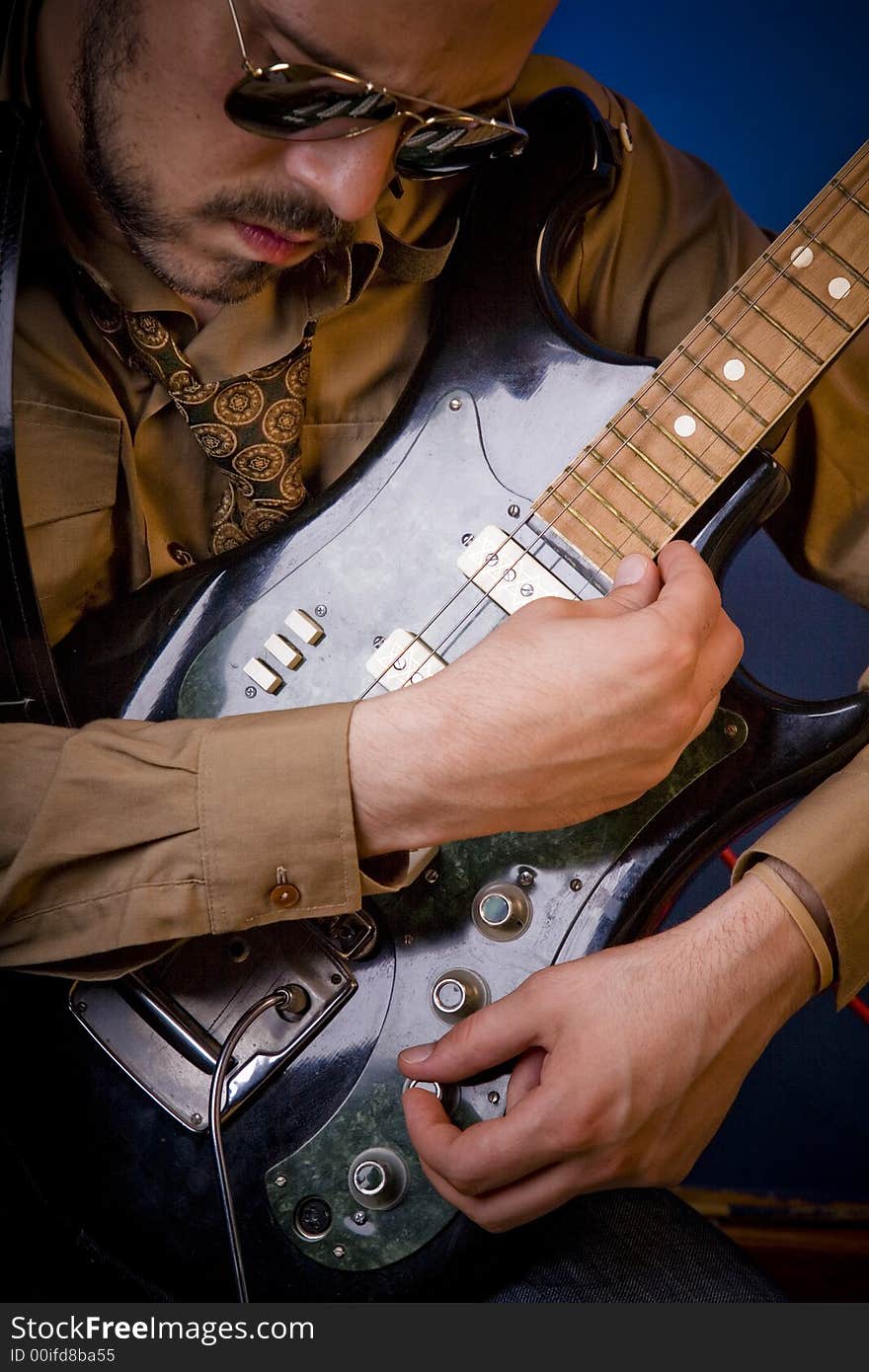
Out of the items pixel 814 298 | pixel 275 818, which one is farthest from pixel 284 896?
pixel 814 298

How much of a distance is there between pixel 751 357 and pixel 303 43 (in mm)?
433

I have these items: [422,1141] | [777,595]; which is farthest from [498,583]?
[777,595]

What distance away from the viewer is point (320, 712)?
77 centimetres

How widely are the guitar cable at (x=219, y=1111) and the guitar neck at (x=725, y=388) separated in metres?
0.46

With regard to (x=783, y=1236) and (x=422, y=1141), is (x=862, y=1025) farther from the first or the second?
(x=422, y=1141)

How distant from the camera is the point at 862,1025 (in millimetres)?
1394

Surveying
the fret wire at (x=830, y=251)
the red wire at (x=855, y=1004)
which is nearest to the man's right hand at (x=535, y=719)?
the fret wire at (x=830, y=251)

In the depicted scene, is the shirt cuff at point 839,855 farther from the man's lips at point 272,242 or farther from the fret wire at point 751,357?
the man's lips at point 272,242

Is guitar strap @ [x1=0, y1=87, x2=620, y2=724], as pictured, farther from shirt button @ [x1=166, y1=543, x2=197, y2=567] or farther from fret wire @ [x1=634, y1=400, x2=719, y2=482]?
fret wire @ [x1=634, y1=400, x2=719, y2=482]

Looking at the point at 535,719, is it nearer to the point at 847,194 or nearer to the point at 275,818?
the point at 275,818

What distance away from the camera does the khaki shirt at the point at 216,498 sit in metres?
0.75

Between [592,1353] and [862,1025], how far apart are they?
29.6 inches

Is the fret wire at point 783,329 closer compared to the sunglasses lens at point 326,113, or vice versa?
the sunglasses lens at point 326,113

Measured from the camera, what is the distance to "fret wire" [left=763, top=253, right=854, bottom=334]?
890 millimetres
